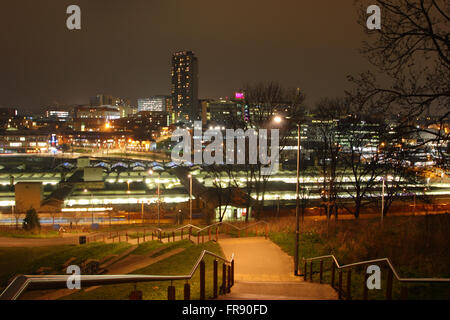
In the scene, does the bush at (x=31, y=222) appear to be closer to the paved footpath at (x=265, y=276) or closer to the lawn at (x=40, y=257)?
the lawn at (x=40, y=257)

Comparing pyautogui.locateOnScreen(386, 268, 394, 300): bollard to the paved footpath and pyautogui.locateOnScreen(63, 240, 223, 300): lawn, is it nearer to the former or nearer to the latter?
the paved footpath

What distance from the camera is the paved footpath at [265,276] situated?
6.46 m

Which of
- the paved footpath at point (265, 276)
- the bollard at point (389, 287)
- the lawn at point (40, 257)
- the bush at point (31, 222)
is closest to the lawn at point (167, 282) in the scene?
the paved footpath at point (265, 276)

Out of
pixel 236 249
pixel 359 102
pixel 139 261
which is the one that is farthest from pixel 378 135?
pixel 139 261

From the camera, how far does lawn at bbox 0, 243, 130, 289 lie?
13.5 metres

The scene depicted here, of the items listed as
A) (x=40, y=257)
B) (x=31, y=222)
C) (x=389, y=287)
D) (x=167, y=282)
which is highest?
(x=389, y=287)

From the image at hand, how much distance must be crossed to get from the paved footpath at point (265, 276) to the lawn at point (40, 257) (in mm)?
5421

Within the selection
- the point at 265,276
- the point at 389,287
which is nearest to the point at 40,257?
the point at 265,276

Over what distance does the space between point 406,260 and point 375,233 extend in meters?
3.57

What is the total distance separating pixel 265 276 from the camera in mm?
9609

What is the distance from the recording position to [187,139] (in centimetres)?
10088

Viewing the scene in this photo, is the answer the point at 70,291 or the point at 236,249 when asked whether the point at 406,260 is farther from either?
the point at 70,291

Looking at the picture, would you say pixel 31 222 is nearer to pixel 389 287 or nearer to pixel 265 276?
pixel 265 276

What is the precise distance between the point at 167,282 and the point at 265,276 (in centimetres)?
296
